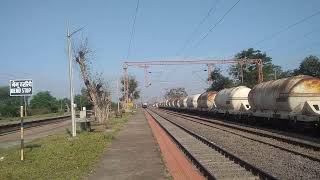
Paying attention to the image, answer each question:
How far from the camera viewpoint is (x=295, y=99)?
2480 centimetres

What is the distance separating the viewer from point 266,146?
18688 mm

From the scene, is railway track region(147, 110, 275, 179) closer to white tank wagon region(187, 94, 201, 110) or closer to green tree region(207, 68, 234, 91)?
white tank wagon region(187, 94, 201, 110)

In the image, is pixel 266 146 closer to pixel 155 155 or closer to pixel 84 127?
pixel 155 155

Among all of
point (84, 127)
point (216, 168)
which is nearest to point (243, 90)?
point (84, 127)

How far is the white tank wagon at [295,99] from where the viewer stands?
23359 mm

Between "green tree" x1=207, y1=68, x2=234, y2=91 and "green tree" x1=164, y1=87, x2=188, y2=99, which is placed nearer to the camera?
"green tree" x1=207, y1=68, x2=234, y2=91

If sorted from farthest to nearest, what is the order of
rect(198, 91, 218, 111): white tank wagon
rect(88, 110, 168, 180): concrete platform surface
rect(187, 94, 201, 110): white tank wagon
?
rect(187, 94, 201, 110): white tank wagon, rect(198, 91, 218, 111): white tank wagon, rect(88, 110, 168, 180): concrete platform surface

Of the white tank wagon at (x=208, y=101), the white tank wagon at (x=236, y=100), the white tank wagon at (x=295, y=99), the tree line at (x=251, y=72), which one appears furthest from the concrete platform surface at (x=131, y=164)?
the tree line at (x=251, y=72)

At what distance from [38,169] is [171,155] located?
521 cm

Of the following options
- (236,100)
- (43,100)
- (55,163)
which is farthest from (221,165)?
(43,100)

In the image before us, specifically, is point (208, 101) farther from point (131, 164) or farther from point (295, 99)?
point (131, 164)

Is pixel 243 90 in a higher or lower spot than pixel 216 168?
higher

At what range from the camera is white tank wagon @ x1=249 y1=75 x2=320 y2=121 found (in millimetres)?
23359

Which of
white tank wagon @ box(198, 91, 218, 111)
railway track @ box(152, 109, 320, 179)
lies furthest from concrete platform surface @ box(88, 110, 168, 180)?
white tank wagon @ box(198, 91, 218, 111)
